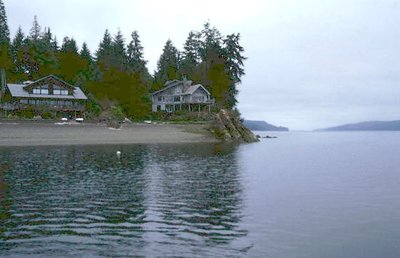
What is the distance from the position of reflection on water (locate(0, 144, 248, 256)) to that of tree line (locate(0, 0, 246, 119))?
72694 millimetres

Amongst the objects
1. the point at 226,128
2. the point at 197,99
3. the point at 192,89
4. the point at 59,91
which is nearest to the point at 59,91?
the point at 59,91

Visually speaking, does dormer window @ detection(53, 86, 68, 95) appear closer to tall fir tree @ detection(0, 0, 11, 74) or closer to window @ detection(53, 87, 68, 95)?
window @ detection(53, 87, 68, 95)

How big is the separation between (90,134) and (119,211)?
60911 millimetres

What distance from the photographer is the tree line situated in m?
109

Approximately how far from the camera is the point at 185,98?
119812 millimetres

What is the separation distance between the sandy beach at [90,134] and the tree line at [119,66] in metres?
21.2

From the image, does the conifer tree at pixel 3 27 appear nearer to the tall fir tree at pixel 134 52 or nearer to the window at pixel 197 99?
the tall fir tree at pixel 134 52

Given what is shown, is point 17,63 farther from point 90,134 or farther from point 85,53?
point 90,134

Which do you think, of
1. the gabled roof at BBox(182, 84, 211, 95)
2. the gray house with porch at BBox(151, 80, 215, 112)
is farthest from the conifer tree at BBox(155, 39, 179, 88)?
the gabled roof at BBox(182, 84, 211, 95)

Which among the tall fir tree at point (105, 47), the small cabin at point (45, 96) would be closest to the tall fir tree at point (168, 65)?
the tall fir tree at point (105, 47)

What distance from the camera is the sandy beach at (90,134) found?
7138cm

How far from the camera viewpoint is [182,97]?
396 feet

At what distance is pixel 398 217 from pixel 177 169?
75.3 feet

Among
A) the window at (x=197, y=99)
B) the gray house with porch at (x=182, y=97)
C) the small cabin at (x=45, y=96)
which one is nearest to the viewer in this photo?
the small cabin at (x=45, y=96)
